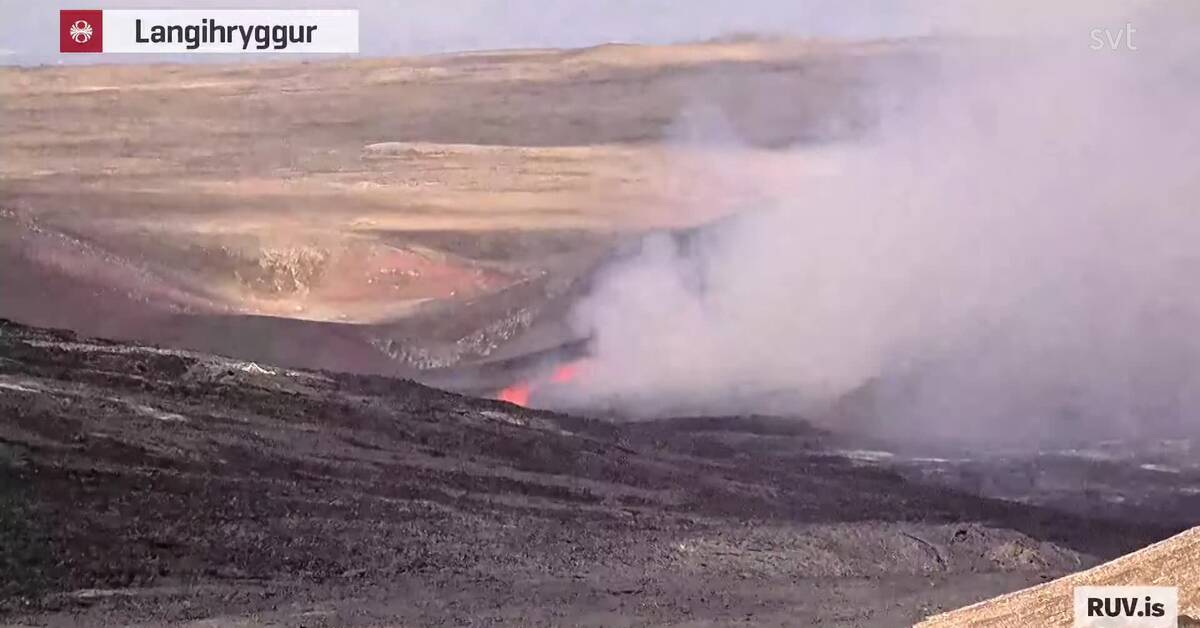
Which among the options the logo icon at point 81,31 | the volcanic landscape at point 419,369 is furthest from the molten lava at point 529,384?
the logo icon at point 81,31

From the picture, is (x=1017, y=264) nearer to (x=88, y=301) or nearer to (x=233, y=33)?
(x=233, y=33)

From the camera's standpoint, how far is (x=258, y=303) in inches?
131

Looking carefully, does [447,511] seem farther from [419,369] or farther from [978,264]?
[978,264]

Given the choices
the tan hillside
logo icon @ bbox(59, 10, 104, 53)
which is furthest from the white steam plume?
logo icon @ bbox(59, 10, 104, 53)

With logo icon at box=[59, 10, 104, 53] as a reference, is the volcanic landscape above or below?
below

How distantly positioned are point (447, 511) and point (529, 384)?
16.7 inches

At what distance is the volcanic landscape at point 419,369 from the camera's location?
129 inches

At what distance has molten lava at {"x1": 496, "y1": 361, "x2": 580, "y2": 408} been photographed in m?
3.36

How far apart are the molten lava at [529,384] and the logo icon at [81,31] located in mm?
1512

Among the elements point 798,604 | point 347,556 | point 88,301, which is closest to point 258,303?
point 88,301

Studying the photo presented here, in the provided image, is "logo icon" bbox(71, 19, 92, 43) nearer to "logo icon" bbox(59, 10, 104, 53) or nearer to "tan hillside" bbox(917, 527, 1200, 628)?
"logo icon" bbox(59, 10, 104, 53)

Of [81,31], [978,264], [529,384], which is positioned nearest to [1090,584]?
[978,264]

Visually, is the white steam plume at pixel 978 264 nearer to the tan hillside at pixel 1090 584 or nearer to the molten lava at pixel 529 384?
the molten lava at pixel 529 384

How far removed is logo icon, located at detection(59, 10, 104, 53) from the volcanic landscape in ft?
0.21
